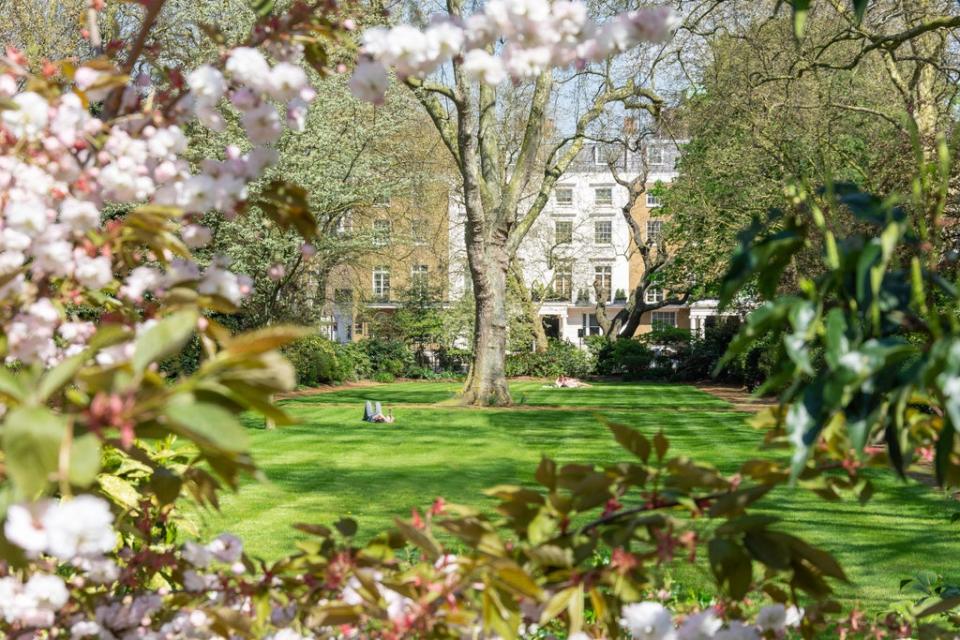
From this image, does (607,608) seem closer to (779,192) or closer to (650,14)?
(650,14)

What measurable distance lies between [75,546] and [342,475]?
27.9ft

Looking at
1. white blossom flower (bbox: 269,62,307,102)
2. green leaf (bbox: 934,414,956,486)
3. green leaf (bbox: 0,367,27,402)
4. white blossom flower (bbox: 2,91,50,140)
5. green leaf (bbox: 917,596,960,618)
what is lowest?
green leaf (bbox: 917,596,960,618)

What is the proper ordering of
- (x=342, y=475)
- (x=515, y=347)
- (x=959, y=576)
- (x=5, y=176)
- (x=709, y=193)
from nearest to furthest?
(x=5, y=176) < (x=959, y=576) < (x=342, y=475) < (x=709, y=193) < (x=515, y=347)

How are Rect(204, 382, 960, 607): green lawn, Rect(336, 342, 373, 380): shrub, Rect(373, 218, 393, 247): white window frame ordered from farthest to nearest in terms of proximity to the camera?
Rect(336, 342, 373, 380): shrub, Rect(373, 218, 393, 247): white window frame, Rect(204, 382, 960, 607): green lawn

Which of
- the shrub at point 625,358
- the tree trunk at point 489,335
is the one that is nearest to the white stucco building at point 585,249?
the shrub at point 625,358

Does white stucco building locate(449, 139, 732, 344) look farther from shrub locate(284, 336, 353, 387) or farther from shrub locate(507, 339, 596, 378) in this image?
shrub locate(284, 336, 353, 387)

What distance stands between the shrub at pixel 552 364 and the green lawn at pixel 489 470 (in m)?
10.1

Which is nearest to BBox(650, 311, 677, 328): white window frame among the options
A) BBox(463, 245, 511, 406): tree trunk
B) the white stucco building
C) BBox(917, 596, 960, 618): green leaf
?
the white stucco building

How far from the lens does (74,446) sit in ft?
2.84

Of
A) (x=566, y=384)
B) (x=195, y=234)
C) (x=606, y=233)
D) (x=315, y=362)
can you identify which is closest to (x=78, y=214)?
(x=195, y=234)

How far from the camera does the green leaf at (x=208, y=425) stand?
857mm

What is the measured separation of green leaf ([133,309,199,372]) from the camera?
916mm

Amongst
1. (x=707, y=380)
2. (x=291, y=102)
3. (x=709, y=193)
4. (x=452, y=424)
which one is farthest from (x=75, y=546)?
(x=707, y=380)

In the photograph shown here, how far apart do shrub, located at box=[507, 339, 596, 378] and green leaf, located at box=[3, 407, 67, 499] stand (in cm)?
2843
